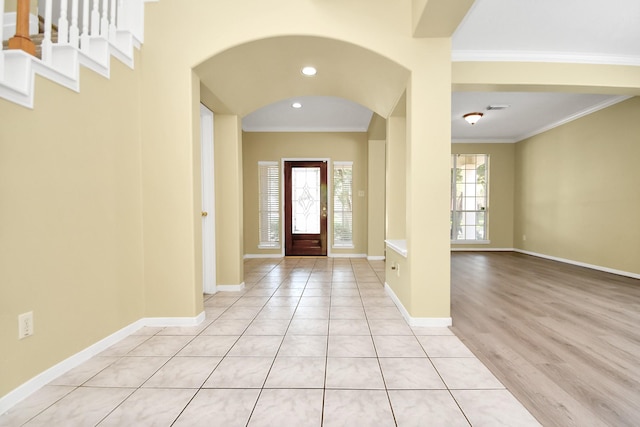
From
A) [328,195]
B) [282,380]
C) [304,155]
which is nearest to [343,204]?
[328,195]

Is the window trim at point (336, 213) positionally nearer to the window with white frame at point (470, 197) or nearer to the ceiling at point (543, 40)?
the ceiling at point (543, 40)

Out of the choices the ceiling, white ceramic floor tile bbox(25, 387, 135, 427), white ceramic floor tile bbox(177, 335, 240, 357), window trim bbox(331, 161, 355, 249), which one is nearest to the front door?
window trim bbox(331, 161, 355, 249)

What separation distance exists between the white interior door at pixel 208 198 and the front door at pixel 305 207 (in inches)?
113

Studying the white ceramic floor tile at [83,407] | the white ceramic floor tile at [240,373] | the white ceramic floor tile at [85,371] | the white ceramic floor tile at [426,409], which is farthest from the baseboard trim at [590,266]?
the white ceramic floor tile at [85,371]

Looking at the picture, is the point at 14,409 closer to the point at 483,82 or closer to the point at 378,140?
the point at 483,82

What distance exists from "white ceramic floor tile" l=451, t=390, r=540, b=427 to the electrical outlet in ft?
7.65

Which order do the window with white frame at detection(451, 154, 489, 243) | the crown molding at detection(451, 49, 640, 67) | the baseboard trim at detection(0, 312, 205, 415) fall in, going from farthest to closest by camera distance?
the window with white frame at detection(451, 154, 489, 243), the crown molding at detection(451, 49, 640, 67), the baseboard trim at detection(0, 312, 205, 415)

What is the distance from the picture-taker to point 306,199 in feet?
20.4

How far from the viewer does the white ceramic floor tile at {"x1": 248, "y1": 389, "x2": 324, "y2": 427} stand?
1.33 m

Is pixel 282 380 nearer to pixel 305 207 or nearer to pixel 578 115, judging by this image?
pixel 305 207

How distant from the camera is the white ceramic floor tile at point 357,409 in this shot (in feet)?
4.35

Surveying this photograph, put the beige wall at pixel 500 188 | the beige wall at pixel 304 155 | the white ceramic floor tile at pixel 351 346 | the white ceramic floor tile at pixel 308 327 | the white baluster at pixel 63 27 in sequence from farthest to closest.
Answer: the beige wall at pixel 500 188 < the beige wall at pixel 304 155 < the white ceramic floor tile at pixel 308 327 < the white ceramic floor tile at pixel 351 346 < the white baluster at pixel 63 27

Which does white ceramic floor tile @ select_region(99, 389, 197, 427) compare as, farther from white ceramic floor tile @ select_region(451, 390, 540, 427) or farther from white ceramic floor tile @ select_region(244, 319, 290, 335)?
white ceramic floor tile @ select_region(451, 390, 540, 427)

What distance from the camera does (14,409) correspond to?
4.67 feet
